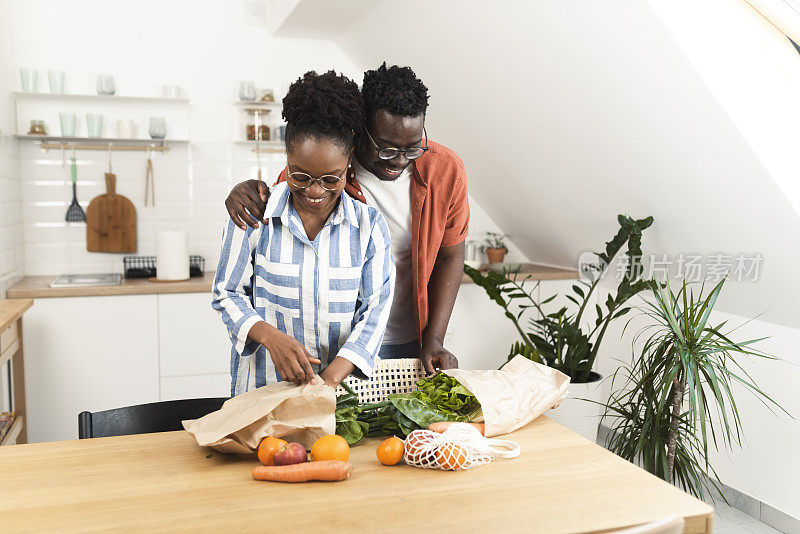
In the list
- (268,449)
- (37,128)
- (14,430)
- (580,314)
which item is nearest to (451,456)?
(268,449)

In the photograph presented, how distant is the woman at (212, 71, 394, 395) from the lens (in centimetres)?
152

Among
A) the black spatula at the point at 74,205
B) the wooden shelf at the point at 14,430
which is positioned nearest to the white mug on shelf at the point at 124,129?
the black spatula at the point at 74,205

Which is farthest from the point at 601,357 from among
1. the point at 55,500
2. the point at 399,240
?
the point at 55,500

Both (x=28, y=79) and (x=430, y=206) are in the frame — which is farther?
(x=28, y=79)

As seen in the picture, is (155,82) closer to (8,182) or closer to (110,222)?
(110,222)

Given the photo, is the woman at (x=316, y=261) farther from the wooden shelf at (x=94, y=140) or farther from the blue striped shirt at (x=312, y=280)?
the wooden shelf at (x=94, y=140)

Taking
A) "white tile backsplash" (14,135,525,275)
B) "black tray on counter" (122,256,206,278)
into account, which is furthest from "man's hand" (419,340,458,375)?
"white tile backsplash" (14,135,525,275)

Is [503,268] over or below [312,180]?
below

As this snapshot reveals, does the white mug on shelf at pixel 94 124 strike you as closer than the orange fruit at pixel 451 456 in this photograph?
No

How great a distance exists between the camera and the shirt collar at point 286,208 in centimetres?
161

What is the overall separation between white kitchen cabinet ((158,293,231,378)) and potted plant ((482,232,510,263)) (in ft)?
5.60

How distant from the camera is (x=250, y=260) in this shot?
1630 millimetres

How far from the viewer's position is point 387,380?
1.81 metres

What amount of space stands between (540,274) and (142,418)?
262cm
